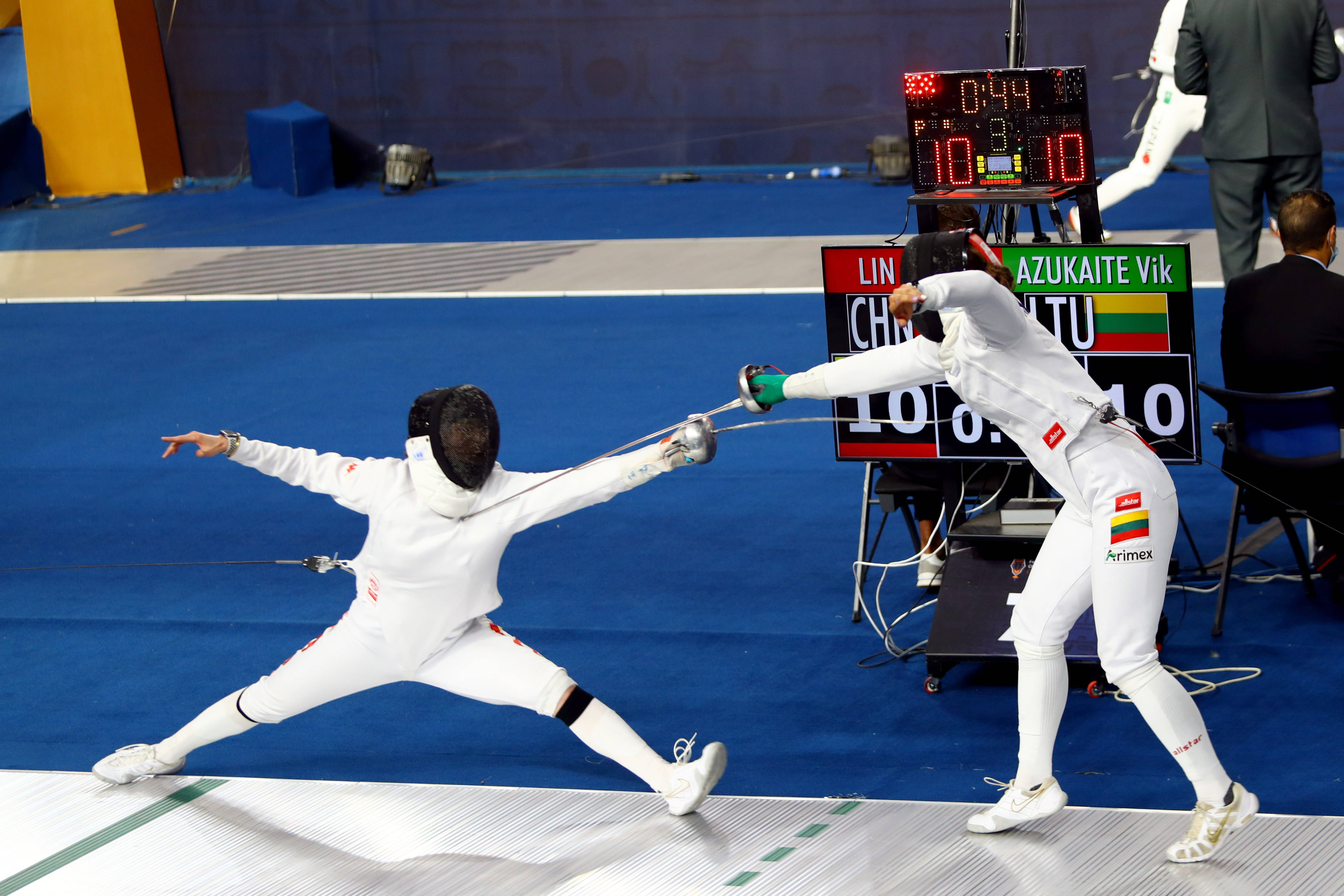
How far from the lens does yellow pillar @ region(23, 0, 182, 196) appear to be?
16484 millimetres

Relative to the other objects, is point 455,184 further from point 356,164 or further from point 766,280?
point 766,280

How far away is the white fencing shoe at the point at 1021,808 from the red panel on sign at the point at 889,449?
154 cm

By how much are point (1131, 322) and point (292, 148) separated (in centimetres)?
1323

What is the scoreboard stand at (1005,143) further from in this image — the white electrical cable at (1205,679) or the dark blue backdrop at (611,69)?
the dark blue backdrop at (611,69)

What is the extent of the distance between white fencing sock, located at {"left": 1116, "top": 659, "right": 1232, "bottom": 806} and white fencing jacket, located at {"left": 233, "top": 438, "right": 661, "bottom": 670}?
1.30m

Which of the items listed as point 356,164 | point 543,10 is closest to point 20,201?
point 356,164

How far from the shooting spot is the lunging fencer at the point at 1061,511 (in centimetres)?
332

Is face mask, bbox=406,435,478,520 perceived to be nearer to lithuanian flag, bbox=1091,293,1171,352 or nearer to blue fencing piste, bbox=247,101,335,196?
lithuanian flag, bbox=1091,293,1171,352

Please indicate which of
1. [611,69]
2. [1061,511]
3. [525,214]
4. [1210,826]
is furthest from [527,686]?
[611,69]

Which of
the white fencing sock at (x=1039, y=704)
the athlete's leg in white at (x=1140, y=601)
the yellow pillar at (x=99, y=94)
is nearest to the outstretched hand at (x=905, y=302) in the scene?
the athlete's leg in white at (x=1140, y=601)

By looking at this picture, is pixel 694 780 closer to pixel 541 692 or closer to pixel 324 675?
pixel 541 692

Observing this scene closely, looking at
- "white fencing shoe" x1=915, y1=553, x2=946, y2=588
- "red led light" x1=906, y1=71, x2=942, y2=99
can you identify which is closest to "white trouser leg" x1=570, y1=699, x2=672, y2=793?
"white fencing shoe" x1=915, y1=553, x2=946, y2=588

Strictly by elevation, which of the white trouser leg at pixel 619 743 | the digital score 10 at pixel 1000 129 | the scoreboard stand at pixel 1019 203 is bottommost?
the white trouser leg at pixel 619 743

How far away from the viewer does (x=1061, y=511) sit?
12.0 ft
